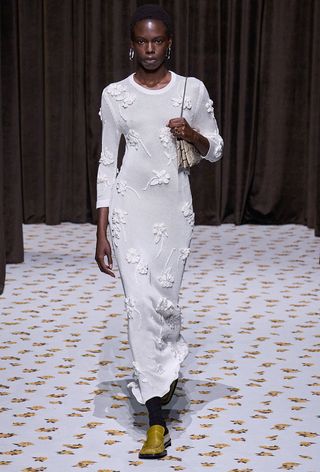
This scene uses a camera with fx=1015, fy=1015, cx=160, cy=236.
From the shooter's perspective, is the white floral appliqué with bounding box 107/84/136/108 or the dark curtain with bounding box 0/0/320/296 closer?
the white floral appliqué with bounding box 107/84/136/108

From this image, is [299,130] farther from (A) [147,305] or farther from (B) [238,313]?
(A) [147,305]

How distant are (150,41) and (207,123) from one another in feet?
1.34

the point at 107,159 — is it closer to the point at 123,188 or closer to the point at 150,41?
the point at 123,188

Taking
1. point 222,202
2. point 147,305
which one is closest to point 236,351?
point 147,305

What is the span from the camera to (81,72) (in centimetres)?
961

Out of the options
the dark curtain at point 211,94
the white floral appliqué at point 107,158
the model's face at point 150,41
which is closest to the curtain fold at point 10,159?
the dark curtain at point 211,94

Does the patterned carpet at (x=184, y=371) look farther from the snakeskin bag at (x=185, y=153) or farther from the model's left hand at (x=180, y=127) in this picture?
the model's left hand at (x=180, y=127)

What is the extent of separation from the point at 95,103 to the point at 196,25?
120 centimetres

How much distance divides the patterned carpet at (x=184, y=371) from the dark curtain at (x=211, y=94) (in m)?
2.08

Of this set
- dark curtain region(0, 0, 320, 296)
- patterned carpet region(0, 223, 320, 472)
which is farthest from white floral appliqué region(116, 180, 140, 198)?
dark curtain region(0, 0, 320, 296)

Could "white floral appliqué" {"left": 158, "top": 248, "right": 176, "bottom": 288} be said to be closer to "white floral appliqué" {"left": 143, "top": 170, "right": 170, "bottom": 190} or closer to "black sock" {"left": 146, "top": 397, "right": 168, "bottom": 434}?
"white floral appliqué" {"left": 143, "top": 170, "right": 170, "bottom": 190}

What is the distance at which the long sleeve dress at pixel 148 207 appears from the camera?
11.6 feet

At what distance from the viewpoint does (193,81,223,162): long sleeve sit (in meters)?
3.62

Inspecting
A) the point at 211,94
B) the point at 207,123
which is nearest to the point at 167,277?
the point at 207,123
